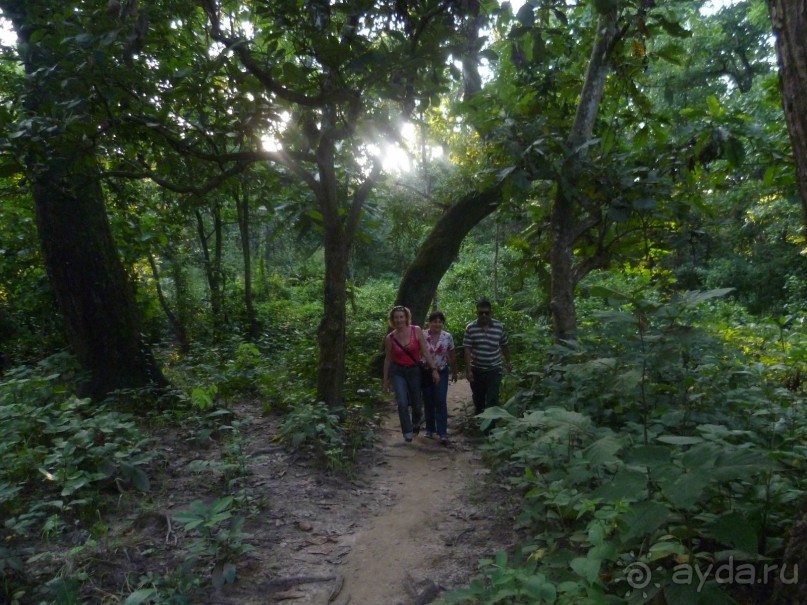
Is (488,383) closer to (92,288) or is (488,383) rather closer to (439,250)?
(439,250)

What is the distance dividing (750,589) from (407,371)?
14.7ft

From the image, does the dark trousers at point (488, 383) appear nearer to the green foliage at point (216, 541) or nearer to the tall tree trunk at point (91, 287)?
the green foliage at point (216, 541)

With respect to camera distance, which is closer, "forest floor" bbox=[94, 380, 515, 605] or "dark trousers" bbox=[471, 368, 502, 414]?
"forest floor" bbox=[94, 380, 515, 605]

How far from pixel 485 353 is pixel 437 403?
83 cm

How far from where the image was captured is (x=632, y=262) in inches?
327

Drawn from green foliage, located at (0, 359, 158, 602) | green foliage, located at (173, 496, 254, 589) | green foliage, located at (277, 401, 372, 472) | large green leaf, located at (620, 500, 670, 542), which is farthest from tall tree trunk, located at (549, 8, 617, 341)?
green foliage, located at (0, 359, 158, 602)

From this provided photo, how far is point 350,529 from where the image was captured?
4.63m

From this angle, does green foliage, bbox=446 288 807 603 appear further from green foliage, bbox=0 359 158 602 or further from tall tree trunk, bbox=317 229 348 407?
green foliage, bbox=0 359 158 602

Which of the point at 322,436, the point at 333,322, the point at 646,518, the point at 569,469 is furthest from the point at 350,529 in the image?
the point at 646,518

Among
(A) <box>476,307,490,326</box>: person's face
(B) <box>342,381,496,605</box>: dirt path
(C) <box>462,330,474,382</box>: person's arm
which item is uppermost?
(A) <box>476,307,490,326</box>: person's face

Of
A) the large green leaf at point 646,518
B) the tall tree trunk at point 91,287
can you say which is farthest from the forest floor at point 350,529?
the tall tree trunk at point 91,287

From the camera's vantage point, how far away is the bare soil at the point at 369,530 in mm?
3729

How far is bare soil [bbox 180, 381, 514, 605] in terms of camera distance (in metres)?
3.73

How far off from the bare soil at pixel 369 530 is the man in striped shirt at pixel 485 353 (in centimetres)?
79
